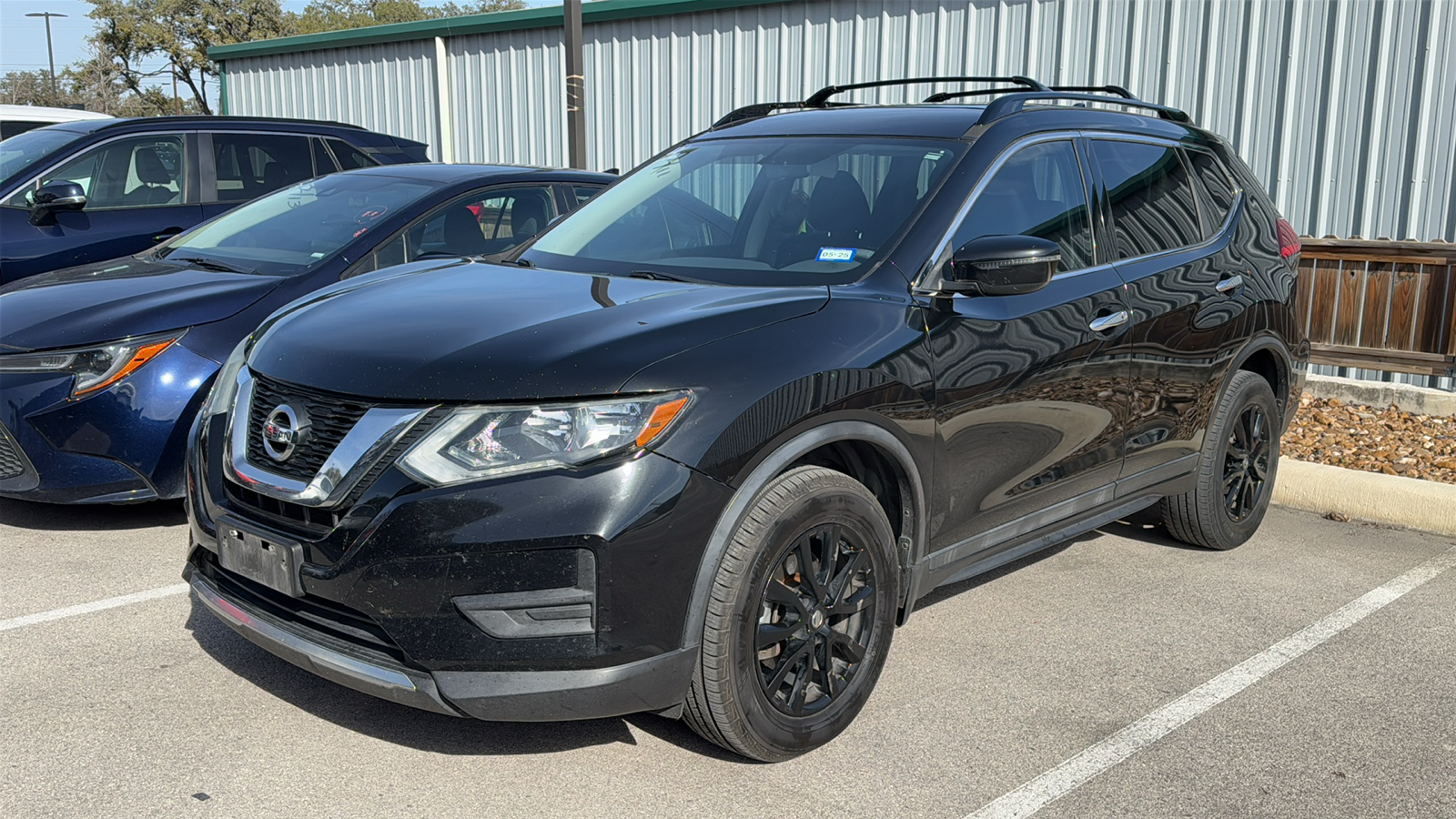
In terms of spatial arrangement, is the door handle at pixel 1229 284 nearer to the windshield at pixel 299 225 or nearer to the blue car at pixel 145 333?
the blue car at pixel 145 333

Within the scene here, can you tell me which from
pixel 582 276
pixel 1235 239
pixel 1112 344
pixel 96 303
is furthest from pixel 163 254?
pixel 1235 239

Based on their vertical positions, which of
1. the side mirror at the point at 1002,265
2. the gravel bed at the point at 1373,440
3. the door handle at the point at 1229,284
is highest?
the side mirror at the point at 1002,265

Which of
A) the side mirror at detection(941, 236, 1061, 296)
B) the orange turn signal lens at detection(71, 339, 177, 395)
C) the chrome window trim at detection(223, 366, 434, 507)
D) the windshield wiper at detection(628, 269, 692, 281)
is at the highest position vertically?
the side mirror at detection(941, 236, 1061, 296)

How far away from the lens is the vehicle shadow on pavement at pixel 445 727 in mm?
3318

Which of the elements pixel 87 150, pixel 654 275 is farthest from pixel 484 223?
pixel 87 150

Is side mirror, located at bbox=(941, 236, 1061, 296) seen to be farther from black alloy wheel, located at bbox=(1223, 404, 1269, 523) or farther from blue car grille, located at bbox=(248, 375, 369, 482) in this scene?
black alloy wheel, located at bbox=(1223, 404, 1269, 523)

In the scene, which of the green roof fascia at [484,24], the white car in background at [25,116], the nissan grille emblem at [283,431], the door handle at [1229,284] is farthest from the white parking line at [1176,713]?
the white car in background at [25,116]

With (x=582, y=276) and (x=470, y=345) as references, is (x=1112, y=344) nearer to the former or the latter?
(x=582, y=276)

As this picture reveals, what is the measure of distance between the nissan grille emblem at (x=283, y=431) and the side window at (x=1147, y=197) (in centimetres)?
285

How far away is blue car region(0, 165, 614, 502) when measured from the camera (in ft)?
15.3

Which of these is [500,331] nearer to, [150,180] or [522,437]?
[522,437]

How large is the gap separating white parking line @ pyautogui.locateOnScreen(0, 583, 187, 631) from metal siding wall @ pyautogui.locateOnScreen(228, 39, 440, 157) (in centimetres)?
1177

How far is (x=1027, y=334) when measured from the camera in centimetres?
383

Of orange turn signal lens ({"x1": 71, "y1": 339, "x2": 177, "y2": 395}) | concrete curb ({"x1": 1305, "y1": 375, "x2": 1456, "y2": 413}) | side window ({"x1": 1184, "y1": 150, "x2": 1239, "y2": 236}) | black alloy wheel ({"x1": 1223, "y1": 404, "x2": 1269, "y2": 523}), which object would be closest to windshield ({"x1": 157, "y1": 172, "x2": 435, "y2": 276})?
orange turn signal lens ({"x1": 71, "y1": 339, "x2": 177, "y2": 395})
